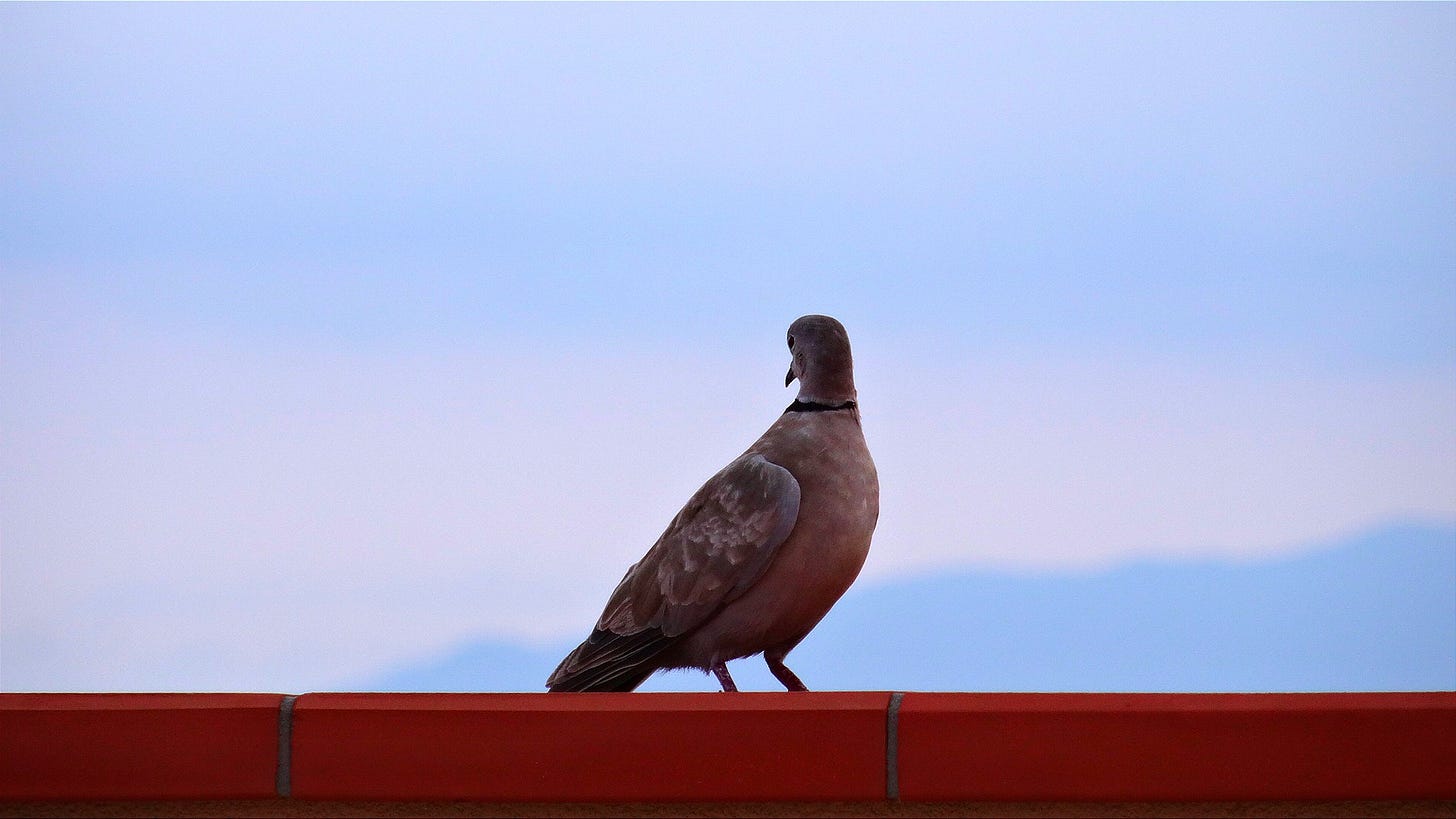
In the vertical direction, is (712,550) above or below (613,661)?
above

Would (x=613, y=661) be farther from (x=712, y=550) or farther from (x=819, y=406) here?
(x=819, y=406)

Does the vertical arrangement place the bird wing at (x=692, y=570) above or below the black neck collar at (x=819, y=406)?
below

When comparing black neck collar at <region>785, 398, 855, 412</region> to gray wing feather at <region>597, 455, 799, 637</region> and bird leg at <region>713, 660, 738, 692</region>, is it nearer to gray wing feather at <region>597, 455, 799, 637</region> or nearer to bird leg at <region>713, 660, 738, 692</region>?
gray wing feather at <region>597, 455, 799, 637</region>

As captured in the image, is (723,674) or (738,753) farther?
(723,674)

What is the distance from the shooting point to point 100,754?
2.02m

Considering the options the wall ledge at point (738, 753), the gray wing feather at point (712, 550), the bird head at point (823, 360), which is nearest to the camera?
the wall ledge at point (738, 753)

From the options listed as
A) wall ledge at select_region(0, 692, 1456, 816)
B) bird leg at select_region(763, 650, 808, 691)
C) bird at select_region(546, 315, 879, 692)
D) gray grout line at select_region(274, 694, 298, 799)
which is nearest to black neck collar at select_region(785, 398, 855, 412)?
bird at select_region(546, 315, 879, 692)

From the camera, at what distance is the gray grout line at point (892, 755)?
1.94m

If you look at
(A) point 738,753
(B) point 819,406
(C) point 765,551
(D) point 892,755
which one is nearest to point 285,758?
(A) point 738,753

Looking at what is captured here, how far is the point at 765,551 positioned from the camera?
331 centimetres

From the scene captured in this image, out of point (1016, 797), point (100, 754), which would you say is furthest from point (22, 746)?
point (1016, 797)

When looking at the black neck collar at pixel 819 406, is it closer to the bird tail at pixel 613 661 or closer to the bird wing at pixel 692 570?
the bird wing at pixel 692 570

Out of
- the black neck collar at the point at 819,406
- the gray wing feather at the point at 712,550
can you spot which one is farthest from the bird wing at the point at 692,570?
the black neck collar at the point at 819,406

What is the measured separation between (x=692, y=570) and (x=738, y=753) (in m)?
1.48
